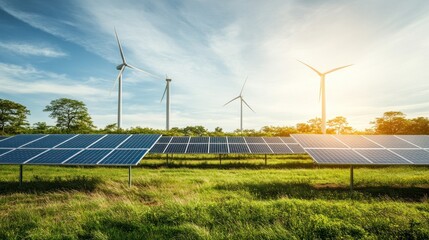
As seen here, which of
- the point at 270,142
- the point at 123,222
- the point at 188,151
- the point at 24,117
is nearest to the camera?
the point at 123,222

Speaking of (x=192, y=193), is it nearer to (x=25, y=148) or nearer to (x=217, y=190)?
(x=217, y=190)

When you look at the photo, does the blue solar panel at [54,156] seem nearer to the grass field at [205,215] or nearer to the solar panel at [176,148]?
the grass field at [205,215]

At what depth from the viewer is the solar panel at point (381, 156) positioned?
554 inches

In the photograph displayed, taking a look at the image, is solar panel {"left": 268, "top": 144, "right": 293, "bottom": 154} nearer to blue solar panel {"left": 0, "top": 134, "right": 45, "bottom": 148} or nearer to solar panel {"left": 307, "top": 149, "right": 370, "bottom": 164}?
solar panel {"left": 307, "top": 149, "right": 370, "bottom": 164}

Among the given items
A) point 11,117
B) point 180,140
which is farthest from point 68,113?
point 180,140

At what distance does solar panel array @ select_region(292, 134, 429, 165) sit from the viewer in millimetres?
14219

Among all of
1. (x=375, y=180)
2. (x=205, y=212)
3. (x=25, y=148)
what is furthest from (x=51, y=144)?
(x=375, y=180)

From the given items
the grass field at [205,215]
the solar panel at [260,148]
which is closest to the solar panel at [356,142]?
the grass field at [205,215]

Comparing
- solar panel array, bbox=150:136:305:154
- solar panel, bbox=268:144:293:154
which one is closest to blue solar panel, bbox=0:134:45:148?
solar panel array, bbox=150:136:305:154

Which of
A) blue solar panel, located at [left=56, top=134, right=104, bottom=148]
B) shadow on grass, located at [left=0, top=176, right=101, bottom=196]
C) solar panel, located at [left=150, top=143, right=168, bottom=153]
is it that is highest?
blue solar panel, located at [left=56, top=134, right=104, bottom=148]

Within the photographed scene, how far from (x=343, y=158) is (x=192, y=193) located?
9114 millimetres

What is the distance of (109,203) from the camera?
10.6 metres

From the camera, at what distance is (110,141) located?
18172 millimetres

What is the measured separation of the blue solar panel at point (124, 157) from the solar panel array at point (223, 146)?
366 inches
